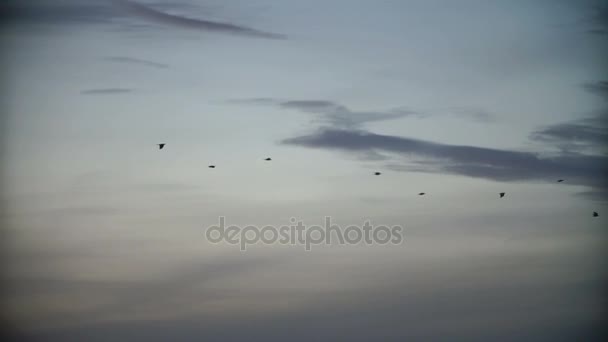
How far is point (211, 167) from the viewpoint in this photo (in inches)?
718

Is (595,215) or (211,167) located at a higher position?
(211,167)

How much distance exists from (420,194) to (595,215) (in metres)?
8.78

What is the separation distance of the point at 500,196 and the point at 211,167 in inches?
640

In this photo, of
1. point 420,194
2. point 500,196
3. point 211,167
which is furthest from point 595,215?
point 211,167

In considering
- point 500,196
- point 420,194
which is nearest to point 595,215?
point 500,196

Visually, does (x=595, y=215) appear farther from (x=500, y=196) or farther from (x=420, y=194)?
(x=420, y=194)

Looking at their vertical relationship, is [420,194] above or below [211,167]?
below

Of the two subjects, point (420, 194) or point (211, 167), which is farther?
point (420, 194)

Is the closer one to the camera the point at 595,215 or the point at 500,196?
the point at 595,215

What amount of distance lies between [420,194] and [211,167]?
38.0ft

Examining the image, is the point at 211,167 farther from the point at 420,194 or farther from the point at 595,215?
the point at 595,215

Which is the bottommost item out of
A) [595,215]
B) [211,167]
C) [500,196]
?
[595,215]

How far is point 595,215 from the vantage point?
59.5 feet

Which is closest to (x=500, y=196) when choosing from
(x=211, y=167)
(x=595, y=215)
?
(x=595, y=215)
